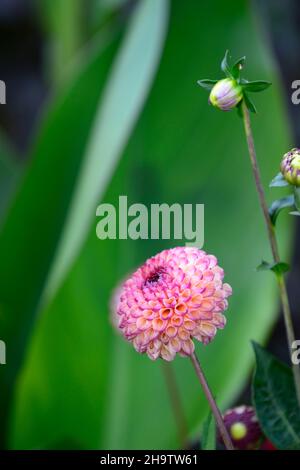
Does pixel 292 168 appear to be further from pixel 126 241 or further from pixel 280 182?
pixel 126 241

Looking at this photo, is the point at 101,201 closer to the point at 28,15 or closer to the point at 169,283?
the point at 169,283

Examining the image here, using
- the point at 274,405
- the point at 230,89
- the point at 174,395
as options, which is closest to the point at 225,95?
the point at 230,89

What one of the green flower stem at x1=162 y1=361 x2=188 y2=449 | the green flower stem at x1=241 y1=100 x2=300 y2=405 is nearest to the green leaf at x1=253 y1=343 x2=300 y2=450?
the green flower stem at x1=241 y1=100 x2=300 y2=405

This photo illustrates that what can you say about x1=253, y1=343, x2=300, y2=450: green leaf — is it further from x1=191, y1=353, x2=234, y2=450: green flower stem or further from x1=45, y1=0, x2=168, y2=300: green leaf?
x1=45, y1=0, x2=168, y2=300: green leaf

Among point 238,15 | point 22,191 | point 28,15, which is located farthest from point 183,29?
point 28,15

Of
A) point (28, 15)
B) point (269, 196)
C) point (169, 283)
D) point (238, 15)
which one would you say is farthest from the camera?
point (28, 15)

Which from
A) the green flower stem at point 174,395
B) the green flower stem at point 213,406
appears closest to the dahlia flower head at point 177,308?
the green flower stem at point 213,406
